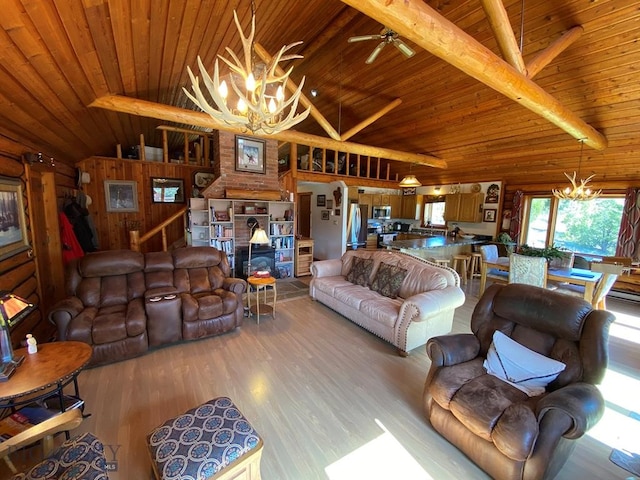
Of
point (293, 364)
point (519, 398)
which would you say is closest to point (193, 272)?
point (293, 364)

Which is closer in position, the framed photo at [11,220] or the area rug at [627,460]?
the area rug at [627,460]

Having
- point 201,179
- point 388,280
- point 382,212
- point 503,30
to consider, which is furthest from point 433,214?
point 201,179

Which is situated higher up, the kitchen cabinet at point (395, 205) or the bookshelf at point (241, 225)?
the kitchen cabinet at point (395, 205)

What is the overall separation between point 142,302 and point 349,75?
5.12 metres

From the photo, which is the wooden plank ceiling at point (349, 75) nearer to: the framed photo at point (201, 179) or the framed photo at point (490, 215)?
the framed photo at point (490, 215)

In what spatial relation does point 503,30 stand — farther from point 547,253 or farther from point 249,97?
point 547,253

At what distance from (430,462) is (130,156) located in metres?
7.75

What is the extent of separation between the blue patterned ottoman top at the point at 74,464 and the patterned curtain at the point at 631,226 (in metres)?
8.12

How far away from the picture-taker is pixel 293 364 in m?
2.84

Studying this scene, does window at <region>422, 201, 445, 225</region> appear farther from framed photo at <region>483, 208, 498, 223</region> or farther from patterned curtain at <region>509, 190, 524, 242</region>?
patterned curtain at <region>509, 190, 524, 242</region>

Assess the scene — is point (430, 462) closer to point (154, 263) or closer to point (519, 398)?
point (519, 398)

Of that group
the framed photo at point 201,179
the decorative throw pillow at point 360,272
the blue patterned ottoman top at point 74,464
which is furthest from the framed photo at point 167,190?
the blue patterned ottoman top at point 74,464

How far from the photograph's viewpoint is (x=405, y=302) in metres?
3.03

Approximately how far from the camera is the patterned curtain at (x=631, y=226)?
16.6 ft
